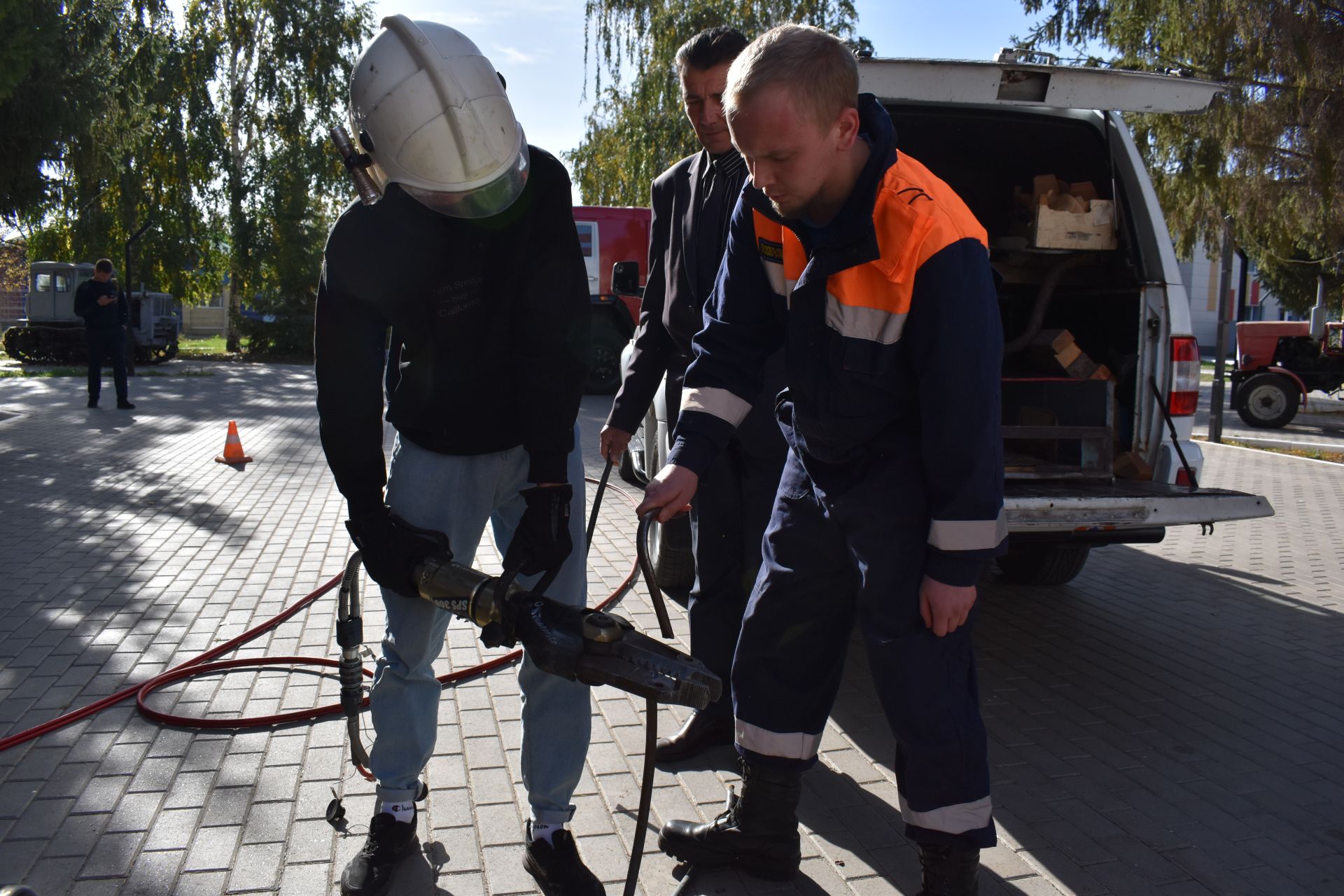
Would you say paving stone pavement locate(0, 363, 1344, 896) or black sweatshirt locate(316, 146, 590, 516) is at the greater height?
black sweatshirt locate(316, 146, 590, 516)

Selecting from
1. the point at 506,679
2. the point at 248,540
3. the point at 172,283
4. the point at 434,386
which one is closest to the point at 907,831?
the point at 434,386

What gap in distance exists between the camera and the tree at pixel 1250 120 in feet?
41.5

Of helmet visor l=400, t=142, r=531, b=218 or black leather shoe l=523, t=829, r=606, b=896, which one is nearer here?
helmet visor l=400, t=142, r=531, b=218

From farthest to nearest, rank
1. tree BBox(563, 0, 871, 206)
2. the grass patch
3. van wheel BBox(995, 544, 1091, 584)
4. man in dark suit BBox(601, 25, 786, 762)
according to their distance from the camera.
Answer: the grass patch → tree BBox(563, 0, 871, 206) → van wheel BBox(995, 544, 1091, 584) → man in dark suit BBox(601, 25, 786, 762)

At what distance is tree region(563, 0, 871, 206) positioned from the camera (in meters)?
23.0

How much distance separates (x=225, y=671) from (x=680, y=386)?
2.17 meters

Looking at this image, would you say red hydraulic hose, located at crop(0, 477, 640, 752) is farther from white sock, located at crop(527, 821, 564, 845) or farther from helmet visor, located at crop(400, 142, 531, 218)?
helmet visor, located at crop(400, 142, 531, 218)

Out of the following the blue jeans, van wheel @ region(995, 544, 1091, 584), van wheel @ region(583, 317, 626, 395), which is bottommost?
van wheel @ region(995, 544, 1091, 584)

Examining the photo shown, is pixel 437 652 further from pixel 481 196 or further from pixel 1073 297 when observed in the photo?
pixel 1073 297

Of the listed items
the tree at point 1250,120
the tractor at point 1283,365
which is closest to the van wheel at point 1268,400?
the tractor at point 1283,365

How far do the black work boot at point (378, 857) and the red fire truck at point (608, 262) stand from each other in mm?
12618

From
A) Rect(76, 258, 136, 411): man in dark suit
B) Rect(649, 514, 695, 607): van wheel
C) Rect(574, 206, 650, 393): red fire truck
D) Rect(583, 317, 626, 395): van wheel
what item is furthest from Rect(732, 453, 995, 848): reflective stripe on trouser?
Rect(76, 258, 136, 411): man in dark suit

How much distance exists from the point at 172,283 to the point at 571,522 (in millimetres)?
30119

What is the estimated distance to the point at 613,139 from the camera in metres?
26.4
